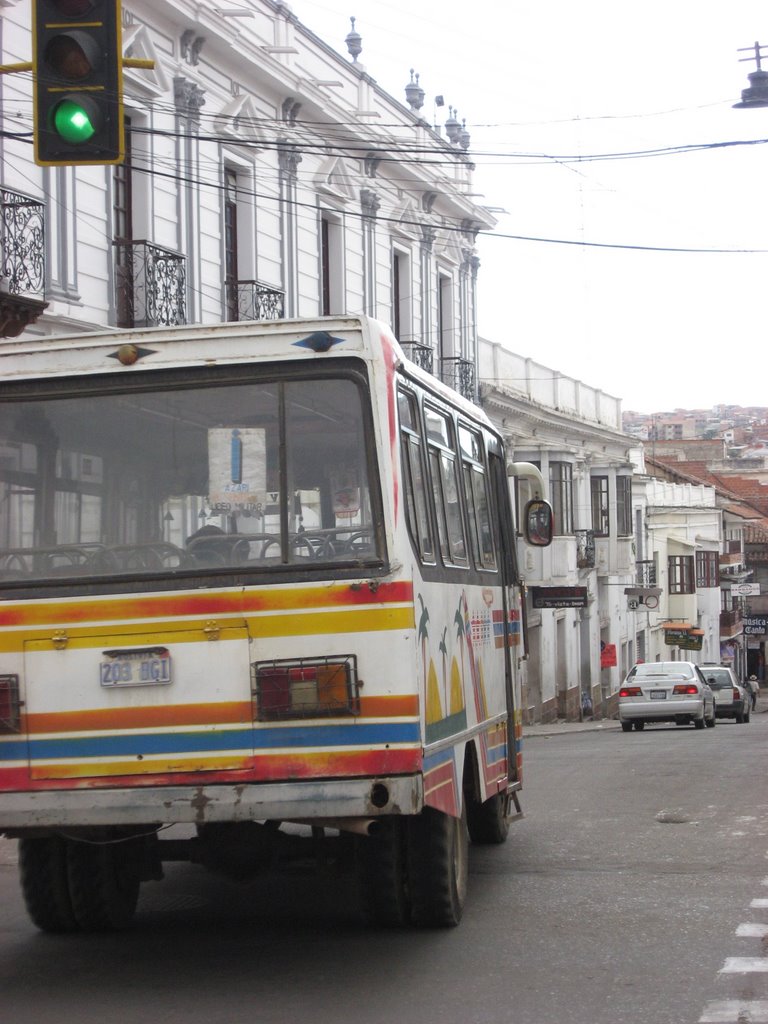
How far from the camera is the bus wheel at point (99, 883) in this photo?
890 centimetres

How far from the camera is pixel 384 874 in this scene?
27.5 feet

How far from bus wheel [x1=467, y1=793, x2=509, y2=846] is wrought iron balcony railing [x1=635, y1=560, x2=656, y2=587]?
4467cm

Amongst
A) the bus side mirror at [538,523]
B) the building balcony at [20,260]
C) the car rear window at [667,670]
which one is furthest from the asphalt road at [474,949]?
the car rear window at [667,670]

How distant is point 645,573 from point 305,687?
173 feet

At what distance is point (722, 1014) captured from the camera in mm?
6887

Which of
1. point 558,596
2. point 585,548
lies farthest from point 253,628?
point 585,548

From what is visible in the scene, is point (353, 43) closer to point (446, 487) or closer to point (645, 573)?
point (446, 487)

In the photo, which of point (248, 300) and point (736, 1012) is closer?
point (736, 1012)

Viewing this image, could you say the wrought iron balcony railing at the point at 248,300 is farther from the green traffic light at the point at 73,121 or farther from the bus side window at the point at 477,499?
the green traffic light at the point at 73,121

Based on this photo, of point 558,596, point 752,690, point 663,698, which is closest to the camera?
point 663,698

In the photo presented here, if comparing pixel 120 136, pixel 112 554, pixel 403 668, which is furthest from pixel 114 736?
pixel 120 136

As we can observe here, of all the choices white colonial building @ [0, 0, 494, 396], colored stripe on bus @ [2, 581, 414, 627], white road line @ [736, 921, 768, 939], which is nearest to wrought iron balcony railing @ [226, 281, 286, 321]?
white colonial building @ [0, 0, 494, 396]

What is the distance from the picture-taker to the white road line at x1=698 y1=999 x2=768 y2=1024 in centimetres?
677

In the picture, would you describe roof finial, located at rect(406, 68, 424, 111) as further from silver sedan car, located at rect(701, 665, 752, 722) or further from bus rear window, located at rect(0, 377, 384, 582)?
bus rear window, located at rect(0, 377, 384, 582)
